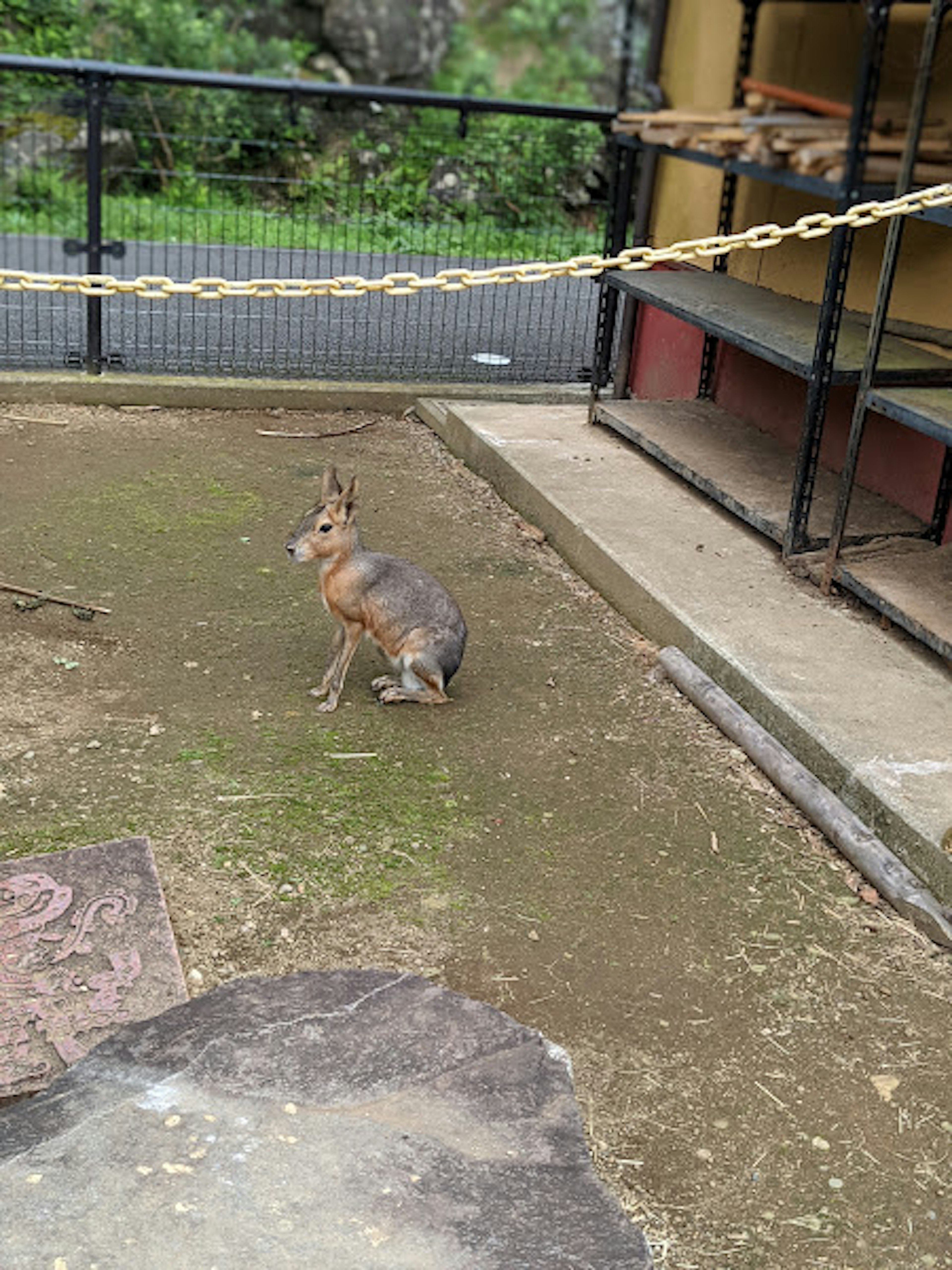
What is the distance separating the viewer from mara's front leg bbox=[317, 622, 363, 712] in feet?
19.4

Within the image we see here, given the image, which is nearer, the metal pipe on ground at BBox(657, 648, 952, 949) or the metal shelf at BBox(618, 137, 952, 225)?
the metal pipe on ground at BBox(657, 648, 952, 949)

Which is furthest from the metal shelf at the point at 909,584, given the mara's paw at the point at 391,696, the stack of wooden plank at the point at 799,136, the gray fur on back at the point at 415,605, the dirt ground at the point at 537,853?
the mara's paw at the point at 391,696

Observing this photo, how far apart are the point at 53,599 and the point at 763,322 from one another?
3834mm

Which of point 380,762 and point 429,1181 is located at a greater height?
point 429,1181

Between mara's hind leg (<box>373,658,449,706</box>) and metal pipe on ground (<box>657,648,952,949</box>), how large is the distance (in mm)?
1053

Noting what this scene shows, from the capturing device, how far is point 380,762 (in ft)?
18.2

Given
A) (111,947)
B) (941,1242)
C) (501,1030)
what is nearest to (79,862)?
(111,947)

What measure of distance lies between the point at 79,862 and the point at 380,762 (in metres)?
1.32

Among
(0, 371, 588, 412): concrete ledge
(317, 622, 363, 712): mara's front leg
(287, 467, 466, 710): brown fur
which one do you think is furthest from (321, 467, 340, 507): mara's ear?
(0, 371, 588, 412): concrete ledge

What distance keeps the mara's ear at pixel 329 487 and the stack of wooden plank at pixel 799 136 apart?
2661 millimetres

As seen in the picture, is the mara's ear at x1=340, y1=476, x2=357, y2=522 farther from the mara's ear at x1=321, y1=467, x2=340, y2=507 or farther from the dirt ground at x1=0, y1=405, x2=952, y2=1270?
the dirt ground at x1=0, y1=405, x2=952, y2=1270

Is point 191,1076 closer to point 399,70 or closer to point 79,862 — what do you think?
point 79,862

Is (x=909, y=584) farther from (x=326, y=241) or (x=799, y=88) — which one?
(x=326, y=241)

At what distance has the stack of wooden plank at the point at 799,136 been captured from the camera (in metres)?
6.54
